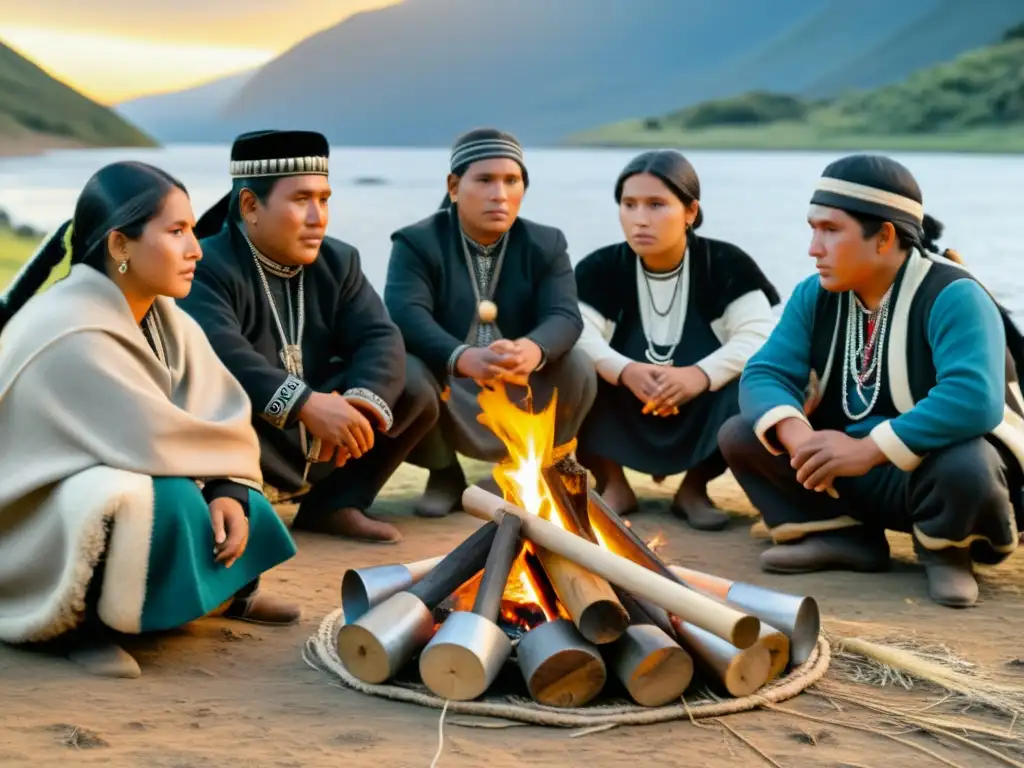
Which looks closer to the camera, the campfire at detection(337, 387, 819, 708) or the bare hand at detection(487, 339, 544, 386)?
the campfire at detection(337, 387, 819, 708)

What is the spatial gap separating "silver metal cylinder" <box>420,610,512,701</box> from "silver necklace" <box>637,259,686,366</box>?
292cm

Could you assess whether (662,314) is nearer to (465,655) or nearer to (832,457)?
(832,457)

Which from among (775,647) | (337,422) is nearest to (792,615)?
(775,647)

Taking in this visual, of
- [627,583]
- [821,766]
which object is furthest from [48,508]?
[821,766]

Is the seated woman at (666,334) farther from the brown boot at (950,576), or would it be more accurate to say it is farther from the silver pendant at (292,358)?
the silver pendant at (292,358)

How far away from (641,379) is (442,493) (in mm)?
1129

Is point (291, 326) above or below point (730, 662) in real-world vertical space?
above

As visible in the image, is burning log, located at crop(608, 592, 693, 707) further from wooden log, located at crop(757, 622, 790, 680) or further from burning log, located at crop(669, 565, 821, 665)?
burning log, located at crop(669, 565, 821, 665)

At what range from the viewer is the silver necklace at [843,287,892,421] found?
16.6ft

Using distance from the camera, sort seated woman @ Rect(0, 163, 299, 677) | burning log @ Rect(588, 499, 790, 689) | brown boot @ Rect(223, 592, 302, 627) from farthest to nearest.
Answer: brown boot @ Rect(223, 592, 302, 627) → seated woman @ Rect(0, 163, 299, 677) → burning log @ Rect(588, 499, 790, 689)

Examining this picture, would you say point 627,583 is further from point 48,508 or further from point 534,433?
point 48,508

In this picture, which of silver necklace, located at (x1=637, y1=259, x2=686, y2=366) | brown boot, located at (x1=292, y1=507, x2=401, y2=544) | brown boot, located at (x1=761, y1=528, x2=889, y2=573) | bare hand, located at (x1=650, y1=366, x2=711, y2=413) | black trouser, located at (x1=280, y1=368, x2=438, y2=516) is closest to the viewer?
brown boot, located at (x1=761, y1=528, x2=889, y2=573)

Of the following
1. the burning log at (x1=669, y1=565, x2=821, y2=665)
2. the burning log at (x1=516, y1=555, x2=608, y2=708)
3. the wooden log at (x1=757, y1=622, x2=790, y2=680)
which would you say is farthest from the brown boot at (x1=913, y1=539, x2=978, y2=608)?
the burning log at (x1=516, y1=555, x2=608, y2=708)

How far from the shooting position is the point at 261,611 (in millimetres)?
4438
